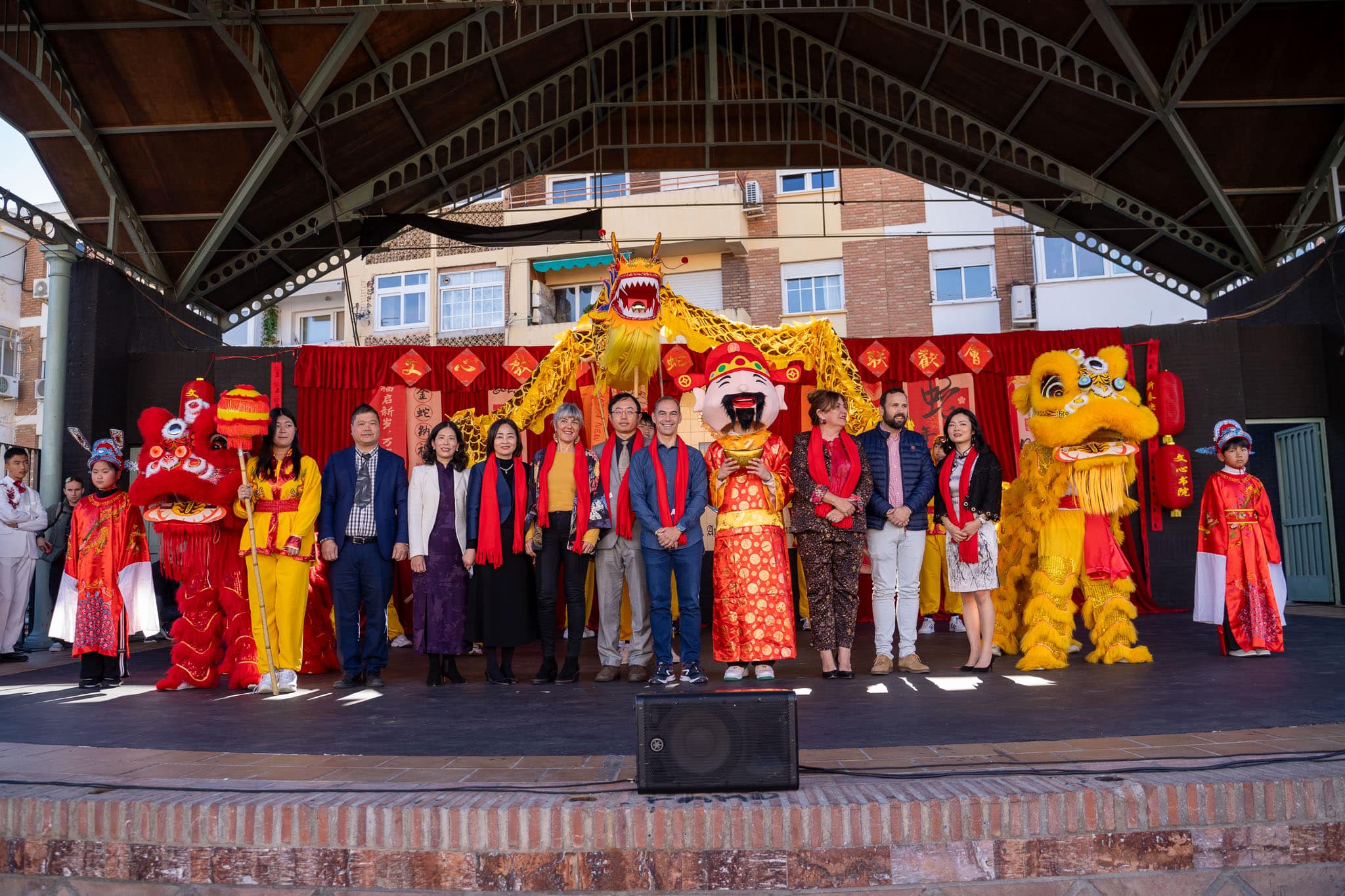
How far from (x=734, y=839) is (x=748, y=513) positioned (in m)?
2.74

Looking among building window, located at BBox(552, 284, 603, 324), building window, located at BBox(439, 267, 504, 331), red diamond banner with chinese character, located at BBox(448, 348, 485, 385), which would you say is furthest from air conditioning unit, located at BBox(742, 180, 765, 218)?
red diamond banner with chinese character, located at BBox(448, 348, 485, 385)

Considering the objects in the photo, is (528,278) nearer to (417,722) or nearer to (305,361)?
(305,361)

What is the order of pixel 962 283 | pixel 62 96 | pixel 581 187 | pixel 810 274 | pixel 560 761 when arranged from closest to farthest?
pixel 560 761 < pixel 62 96 < pixel 962 283 < pixel 810 274 < pixel 581 187

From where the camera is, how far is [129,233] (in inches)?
367

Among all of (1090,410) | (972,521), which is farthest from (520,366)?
(1090,410)

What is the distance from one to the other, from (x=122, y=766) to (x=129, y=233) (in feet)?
24.8

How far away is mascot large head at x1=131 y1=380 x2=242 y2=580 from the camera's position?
5441 millimetres

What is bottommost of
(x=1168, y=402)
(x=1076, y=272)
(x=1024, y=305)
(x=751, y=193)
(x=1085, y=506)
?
(x=1085, y=506)

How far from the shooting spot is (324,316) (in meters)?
24.3

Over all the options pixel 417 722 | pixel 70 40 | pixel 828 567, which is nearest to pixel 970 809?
pixel 417 722

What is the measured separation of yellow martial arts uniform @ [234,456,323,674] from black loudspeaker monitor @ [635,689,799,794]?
3414mm

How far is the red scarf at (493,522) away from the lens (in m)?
5.55

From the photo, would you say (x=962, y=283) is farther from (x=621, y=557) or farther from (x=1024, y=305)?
(x=621, y=557)

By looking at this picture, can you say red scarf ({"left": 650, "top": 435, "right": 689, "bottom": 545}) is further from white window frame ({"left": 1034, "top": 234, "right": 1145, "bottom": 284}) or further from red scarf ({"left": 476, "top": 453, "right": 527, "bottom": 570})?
white window frame ({"left": 1034, "top": 234, "right": 1145, "bottom": 284})
